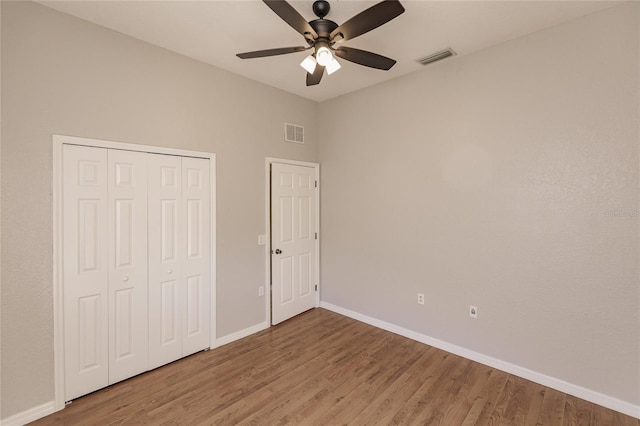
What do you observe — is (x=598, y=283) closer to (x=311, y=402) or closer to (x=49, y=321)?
(x=311, y=402)

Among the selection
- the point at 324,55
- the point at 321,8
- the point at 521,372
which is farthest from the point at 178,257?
the point at 521,372

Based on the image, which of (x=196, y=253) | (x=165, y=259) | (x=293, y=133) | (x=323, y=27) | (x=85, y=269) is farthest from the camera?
(x=293, y=133)

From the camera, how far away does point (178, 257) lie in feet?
9.46

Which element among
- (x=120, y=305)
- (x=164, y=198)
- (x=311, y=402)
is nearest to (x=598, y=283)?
(x=311, y=402)

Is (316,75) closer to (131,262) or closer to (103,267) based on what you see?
(131,262)

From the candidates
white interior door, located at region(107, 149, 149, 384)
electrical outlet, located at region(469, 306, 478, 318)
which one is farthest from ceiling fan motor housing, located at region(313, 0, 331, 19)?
electrical outlet, located at region(469, 306, 478, 318)

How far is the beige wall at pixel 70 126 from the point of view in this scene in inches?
79.7

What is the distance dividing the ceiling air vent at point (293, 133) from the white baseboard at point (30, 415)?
336cm

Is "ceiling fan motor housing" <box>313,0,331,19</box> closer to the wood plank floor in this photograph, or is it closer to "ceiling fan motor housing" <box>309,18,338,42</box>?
"ceiling fan motor housing" <box>309,18,338,42</box>

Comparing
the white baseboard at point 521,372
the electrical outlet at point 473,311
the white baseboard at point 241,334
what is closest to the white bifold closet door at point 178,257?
the white baseboard at point 241,334

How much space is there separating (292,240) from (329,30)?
8.56 feet

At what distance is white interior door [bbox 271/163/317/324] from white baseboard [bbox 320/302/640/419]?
3.09 ft

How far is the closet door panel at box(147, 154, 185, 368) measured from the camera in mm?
2707

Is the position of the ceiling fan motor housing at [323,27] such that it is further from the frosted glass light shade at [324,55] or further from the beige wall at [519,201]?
the beige wall at [519,201]
